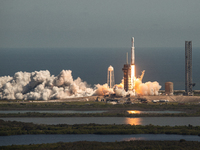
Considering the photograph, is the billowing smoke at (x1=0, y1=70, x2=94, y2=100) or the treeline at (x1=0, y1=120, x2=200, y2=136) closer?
the treeline at (x1=0, y1=120, x2=200, y2=136)

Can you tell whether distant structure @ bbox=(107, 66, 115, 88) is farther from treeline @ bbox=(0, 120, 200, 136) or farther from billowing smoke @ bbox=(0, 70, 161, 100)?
treeline @ bbox=(0, 120, 200, 136)

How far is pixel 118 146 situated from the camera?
5806 cm

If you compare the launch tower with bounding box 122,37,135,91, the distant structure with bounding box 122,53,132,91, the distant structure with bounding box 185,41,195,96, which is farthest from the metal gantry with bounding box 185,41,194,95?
the distant structure with bounding box 122,53,132,91

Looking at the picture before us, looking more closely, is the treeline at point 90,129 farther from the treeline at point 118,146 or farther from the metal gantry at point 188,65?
the metal gantry at point 188,65

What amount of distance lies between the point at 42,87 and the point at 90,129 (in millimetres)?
29996

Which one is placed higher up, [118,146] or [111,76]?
[111,76]

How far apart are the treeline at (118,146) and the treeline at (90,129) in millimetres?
5570

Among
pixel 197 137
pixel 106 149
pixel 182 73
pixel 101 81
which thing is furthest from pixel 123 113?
pixel 182 73

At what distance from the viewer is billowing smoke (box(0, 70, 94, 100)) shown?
93.4 m

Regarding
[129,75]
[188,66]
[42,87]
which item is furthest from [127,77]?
[42,87]

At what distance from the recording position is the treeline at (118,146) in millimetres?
57188

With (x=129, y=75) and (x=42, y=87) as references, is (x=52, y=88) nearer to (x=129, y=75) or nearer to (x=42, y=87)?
(x=42, y=87)

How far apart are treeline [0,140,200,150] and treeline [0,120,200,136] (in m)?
5.57

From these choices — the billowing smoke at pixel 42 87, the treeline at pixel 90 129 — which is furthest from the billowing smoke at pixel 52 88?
the treeline at pixel 90 129
